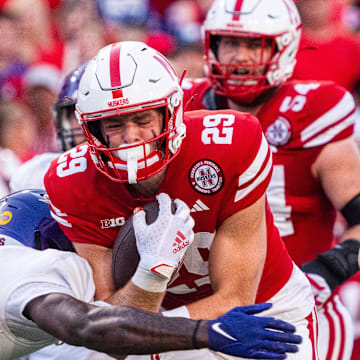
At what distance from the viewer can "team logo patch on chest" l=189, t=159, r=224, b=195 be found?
10.1 ft

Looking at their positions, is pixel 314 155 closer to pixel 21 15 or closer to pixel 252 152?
pixel 252 152

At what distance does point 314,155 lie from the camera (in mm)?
4215

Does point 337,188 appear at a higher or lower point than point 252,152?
lower

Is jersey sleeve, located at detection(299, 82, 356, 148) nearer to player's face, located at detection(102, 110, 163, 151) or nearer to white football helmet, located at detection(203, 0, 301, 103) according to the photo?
white football helmet, located at detection(203, 0, 301, 103)

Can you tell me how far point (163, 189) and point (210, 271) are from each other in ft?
1.22

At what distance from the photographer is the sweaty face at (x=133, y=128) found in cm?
305

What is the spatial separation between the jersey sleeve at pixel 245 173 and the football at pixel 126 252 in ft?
0.80

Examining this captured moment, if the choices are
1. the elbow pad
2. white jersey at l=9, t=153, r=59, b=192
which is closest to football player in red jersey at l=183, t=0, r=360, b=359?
the elbow pad

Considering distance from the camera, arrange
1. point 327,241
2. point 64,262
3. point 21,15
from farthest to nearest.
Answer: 1. point 21,15
2. point 327,241
3. point 64,262

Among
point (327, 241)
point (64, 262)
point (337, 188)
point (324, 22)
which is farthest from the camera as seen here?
point (324, 22)

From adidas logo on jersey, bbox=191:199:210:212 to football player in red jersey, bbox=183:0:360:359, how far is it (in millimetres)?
1201

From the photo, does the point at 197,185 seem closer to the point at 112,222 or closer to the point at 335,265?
the point at 112,222

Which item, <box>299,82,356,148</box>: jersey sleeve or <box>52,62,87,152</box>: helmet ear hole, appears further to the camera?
<box>52,62,87,152</box>: helmet ear hole

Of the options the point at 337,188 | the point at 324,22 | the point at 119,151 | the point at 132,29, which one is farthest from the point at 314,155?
the point at 132,29
